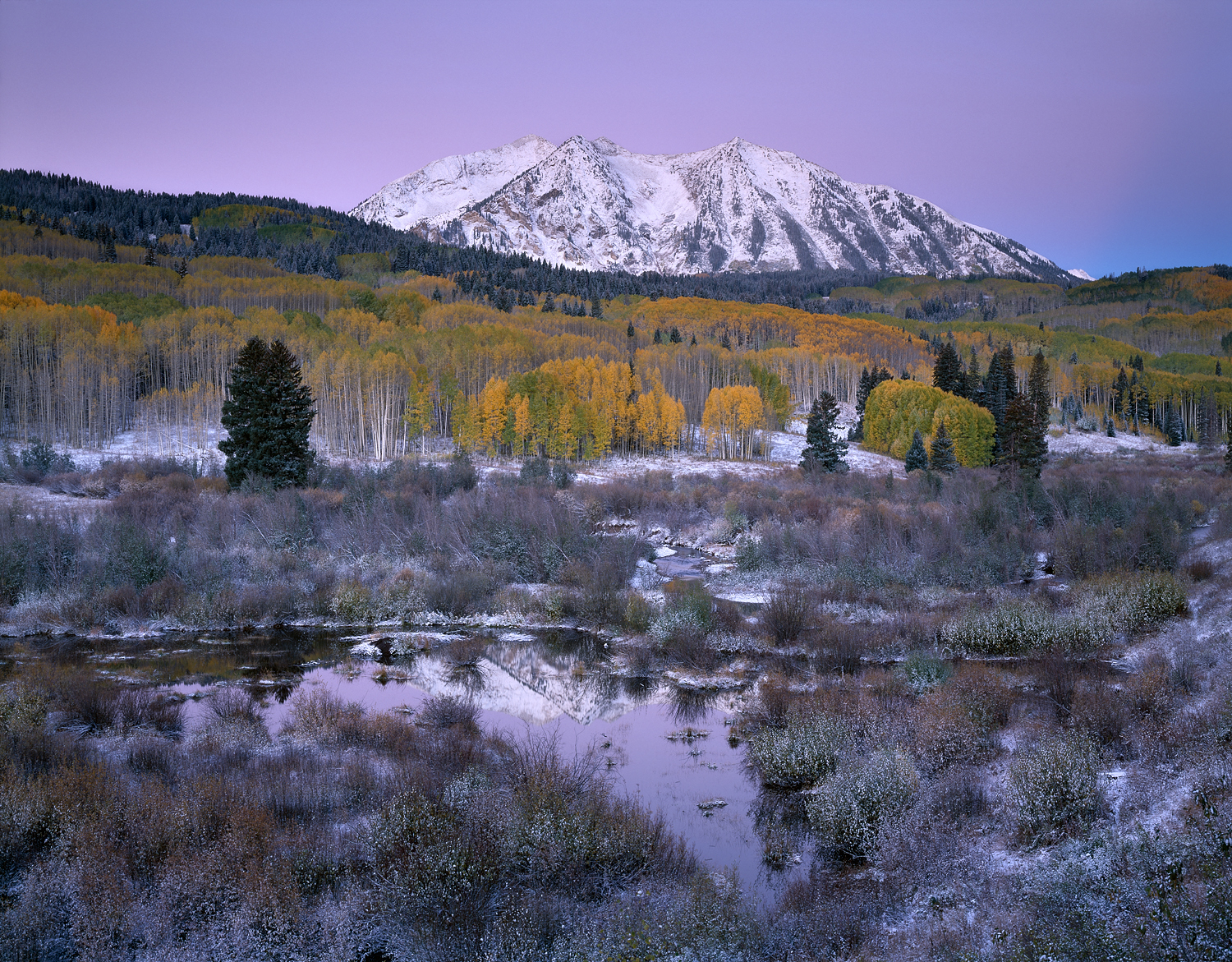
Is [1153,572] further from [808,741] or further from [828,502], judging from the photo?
[828,502]

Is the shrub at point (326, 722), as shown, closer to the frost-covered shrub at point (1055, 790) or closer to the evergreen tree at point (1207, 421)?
the frost-covered shrub at point (1055, 790)

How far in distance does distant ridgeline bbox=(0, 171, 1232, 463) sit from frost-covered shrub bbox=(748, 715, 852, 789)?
62.1 metres

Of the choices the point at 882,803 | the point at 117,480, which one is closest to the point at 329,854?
the point at 882,803

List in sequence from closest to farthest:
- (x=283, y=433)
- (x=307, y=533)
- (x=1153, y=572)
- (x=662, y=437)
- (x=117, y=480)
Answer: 1. (x=1153, y=572)
2. (x=307, y=533)
3. (x=283, y=433)
4. (x=117, y=480)
5. (x=662, y=437)

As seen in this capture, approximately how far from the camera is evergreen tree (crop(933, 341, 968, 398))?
7794 cm

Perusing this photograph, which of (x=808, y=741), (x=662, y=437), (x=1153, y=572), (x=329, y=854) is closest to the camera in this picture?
(x=329, y=854)

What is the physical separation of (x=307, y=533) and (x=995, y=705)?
2673cm

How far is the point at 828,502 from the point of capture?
40906mm

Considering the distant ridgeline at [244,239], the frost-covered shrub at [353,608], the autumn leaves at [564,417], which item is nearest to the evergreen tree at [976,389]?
the autumn leaves at [564,417]

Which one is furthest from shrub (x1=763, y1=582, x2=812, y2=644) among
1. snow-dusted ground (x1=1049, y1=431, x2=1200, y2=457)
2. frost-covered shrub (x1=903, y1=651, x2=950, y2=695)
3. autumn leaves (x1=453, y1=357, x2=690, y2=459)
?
snow-dusted ground (x1=1049, y1=431, x2=1200, y2=457)

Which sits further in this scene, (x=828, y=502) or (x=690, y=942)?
(x=828, y=502)

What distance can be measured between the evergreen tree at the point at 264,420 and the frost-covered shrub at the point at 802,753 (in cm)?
3191

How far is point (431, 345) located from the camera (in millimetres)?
89188

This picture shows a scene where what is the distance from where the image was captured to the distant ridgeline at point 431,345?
245ft
